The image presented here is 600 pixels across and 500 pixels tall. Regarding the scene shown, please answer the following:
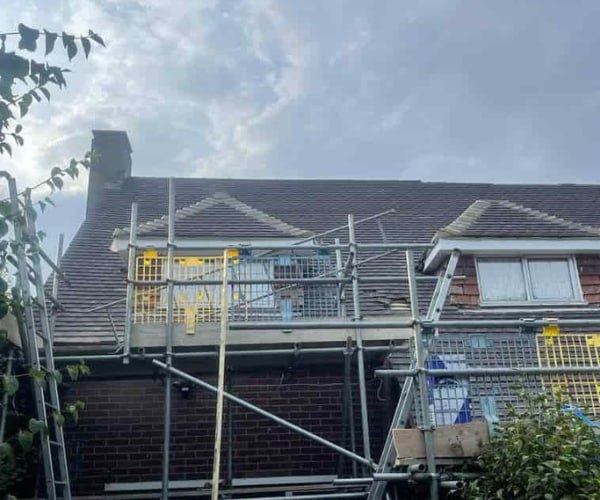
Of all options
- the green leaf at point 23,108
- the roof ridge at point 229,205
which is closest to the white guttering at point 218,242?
the roof ridge at point 229,205

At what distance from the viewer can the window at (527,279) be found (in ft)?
28.0

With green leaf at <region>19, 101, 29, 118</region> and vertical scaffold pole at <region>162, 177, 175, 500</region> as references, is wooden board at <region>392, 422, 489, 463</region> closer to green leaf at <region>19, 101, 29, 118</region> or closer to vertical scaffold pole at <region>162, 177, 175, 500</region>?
vertical scaffold pole at <region>162, 177, 175, 500</region>

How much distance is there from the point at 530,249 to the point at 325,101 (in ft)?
19.2

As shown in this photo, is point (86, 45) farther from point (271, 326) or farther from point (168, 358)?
point (168, 358)

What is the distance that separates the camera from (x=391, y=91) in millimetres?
12961

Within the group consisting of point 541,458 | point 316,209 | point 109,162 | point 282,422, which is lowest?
point 541,458

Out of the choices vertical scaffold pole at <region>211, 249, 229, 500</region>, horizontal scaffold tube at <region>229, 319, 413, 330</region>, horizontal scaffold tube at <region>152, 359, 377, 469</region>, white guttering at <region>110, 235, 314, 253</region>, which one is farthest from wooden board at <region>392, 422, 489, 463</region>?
white guttering at <region>110, 235, 314, 253</region>

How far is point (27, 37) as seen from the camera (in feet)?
13.0

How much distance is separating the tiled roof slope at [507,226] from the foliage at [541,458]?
3574 mm

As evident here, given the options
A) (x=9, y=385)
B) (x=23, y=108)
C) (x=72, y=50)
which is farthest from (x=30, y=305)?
(x=72, y=50)

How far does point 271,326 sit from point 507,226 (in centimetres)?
454

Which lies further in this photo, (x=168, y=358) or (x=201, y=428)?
(x=201, y=428)

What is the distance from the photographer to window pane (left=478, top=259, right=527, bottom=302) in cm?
859

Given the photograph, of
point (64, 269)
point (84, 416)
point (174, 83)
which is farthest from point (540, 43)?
point (84, 416)
